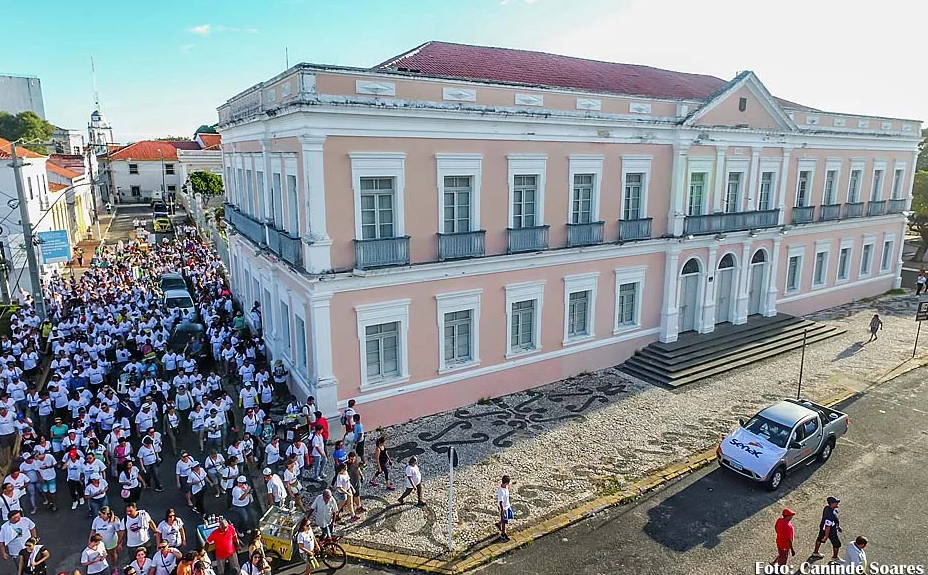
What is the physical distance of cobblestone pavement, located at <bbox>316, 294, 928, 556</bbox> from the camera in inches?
479

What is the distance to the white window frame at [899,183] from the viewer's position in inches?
1148

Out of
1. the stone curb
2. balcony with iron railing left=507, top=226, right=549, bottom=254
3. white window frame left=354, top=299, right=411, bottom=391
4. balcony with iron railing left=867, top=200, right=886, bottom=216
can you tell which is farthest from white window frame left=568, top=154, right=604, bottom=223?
balcony with iron railing left=867, top=200, right=886, bottom=216

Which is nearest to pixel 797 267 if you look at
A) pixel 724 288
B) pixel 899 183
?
pixel 724 288

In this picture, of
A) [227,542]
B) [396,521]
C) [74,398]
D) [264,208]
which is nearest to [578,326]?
[396,521]

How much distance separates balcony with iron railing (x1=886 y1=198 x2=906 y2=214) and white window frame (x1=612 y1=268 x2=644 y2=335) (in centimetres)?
1755

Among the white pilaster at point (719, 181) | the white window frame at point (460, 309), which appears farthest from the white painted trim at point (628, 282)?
the white window frame at point (460, 309)

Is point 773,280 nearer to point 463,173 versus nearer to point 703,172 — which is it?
point 703,172

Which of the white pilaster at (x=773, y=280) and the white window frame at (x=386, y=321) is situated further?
the white pilaster at (x=773, y=280)

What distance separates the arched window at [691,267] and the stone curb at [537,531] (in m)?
7.96

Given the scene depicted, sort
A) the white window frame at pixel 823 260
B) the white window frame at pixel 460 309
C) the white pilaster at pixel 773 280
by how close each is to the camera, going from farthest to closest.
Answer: the white window frame at pixel 823 260 → the white pilaster at pixel 773 280 → the white window frame at pixel 460 309

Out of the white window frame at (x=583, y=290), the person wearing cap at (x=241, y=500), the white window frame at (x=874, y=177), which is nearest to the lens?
the person wearing cap at (x=241, y=500)

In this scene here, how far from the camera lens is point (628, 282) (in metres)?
19.9

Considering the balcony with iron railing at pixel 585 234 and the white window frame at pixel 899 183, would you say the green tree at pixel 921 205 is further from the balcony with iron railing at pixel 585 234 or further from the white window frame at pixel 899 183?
the balcony with iron railing at pixel 585 234

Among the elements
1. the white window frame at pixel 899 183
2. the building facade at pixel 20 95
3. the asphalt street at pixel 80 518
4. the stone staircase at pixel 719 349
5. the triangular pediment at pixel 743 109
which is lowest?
the asphalt street at pixel 80 518
